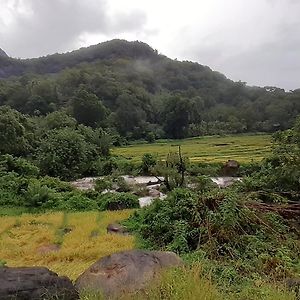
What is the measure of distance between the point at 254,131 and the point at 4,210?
57953 mm

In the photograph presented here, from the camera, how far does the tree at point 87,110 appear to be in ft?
208

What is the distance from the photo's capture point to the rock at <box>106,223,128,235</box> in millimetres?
15047

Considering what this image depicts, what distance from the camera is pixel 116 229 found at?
15.4 metres

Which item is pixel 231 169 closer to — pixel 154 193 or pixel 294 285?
pixel 154 193

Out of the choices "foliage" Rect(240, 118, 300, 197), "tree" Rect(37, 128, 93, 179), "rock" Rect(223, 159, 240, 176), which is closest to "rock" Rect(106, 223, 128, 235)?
"foliage" Rect(240, 118, 300, 197)

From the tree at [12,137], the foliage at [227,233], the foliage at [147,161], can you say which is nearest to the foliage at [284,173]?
the foliage at [227,233]

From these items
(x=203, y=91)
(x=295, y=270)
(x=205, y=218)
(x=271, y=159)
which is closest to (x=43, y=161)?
(x=271, y=159)

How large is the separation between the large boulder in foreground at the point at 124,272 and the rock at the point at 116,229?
8022mm

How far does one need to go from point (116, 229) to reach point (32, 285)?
9.66 meters

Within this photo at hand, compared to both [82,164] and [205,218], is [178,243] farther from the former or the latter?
[82,164]

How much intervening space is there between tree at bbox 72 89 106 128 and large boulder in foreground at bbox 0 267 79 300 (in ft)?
189

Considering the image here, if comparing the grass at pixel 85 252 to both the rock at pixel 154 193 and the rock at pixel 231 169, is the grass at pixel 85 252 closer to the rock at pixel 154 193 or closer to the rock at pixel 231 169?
the rock at pixel 154 193

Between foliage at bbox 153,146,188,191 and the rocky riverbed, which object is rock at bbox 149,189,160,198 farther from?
foliage at bbox 153,146,188,191

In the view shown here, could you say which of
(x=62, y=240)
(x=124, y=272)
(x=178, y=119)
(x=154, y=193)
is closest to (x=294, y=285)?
(x=124, y=272)
